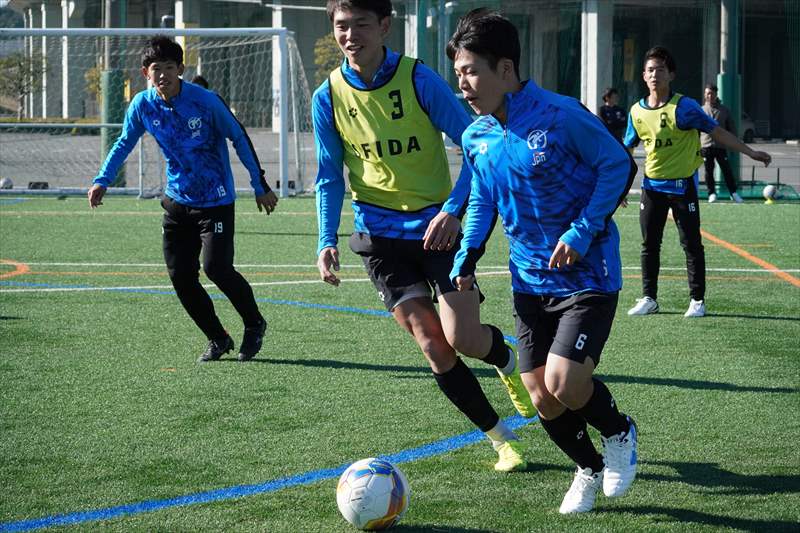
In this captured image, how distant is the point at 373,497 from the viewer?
4.26 meters

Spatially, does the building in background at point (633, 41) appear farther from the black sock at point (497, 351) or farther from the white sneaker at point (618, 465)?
the white sneaker at point (618, 465)

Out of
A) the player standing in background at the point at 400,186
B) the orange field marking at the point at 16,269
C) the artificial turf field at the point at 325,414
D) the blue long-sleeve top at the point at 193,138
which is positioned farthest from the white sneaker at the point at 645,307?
the orange field marking at the point at 16,269

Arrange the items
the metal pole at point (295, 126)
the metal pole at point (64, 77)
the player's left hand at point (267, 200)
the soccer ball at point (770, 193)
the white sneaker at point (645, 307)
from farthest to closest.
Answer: the metal pole at point (64, 77), the metal pole at point (295, 126), the soccer ball at point (770, 193), the white sneaker at point (645, 307), the player's left hand at point (267, 200)

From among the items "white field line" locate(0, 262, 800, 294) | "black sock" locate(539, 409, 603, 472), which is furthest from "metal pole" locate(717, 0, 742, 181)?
"black sock" locate(539, 409, 603, 472)

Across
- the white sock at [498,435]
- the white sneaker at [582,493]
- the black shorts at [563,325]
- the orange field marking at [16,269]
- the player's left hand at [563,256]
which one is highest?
the player's left hand at [563,256]

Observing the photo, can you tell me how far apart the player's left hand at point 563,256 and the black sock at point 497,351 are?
1.24 m

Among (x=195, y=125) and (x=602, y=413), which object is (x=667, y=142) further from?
(x=602, y=413)

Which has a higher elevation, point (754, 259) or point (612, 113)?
point (612, 113)

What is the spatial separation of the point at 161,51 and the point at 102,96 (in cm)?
1569

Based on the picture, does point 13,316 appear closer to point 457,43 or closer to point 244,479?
point 244,479

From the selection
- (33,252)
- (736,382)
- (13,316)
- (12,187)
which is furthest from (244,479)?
(12,187)

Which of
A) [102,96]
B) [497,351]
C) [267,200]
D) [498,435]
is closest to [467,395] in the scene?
[498,435]

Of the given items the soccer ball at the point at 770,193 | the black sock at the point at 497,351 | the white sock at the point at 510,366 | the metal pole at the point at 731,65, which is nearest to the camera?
the black sock at the point at 497,351

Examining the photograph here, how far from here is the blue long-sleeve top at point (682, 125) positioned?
30.1 feet
